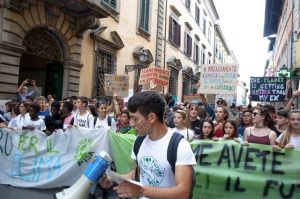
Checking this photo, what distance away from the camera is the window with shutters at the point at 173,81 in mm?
22447

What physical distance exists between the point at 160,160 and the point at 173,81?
20.5 metres

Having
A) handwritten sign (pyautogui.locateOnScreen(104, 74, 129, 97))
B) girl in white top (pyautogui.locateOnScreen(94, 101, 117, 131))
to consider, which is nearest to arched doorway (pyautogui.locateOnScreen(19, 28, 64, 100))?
handwritten sign (pyautogui.locateOnScreen(104, 74, 129, 97))

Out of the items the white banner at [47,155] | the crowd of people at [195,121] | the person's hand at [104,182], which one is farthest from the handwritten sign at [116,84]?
the person's hand at [104,182]

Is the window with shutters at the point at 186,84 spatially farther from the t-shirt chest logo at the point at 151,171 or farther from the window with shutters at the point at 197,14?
the t-shirt chest logo at the point at 151,171

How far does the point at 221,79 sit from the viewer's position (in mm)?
9742

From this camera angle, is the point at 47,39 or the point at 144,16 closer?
the point at 47,39

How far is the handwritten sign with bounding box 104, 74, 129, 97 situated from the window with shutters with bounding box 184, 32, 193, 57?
15239mm

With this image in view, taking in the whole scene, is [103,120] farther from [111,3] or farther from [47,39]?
[111,3]

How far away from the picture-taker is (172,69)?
2227cm

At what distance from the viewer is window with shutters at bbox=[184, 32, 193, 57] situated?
2584cm

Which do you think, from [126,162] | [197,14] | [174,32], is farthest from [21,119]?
[197,14]

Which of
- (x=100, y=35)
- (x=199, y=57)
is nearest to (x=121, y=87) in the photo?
(x=100, y=35)

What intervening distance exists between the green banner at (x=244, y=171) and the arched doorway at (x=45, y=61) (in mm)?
7621

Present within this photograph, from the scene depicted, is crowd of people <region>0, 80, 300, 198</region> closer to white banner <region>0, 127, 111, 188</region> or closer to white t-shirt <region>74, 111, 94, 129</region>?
white t-shirt <region>74, 111, 94, 129</region>
